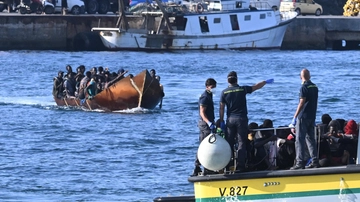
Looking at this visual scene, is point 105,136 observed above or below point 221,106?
below

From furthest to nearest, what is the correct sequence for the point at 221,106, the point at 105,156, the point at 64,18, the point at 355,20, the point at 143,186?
1. the point at 355,20
2. the point at 64,18
3. the point at 105,156
4. the point at 143,186
5. the point at 221,106

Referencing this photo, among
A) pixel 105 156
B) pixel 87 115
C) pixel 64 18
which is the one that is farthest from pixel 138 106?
pixel 64 18

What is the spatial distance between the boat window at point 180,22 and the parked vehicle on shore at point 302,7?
34.0ft

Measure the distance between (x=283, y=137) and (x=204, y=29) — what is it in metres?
46.5

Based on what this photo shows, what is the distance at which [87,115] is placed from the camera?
30.6m

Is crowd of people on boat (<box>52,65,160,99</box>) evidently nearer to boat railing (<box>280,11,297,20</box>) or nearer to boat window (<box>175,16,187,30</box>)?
boat window (<box>175,16,187,30</box>)

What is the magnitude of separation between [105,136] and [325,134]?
13.6 meters

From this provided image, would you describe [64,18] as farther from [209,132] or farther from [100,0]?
[209,132]

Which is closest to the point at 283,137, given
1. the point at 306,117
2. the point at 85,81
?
the point at 306,117

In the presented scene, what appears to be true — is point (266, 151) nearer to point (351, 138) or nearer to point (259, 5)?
point (351, 138)

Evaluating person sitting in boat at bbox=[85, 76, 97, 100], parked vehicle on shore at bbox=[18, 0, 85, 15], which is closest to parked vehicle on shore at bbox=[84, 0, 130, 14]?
parked vehicle on shore at bbox=[18, 0, 85, 15]

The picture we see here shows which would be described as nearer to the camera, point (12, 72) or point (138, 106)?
point (138, 106)

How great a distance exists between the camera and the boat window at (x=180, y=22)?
5847cm

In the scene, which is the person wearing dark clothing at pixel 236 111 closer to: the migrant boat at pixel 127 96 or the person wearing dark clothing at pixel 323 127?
the person wearing dark clothing at pixel 323 127
